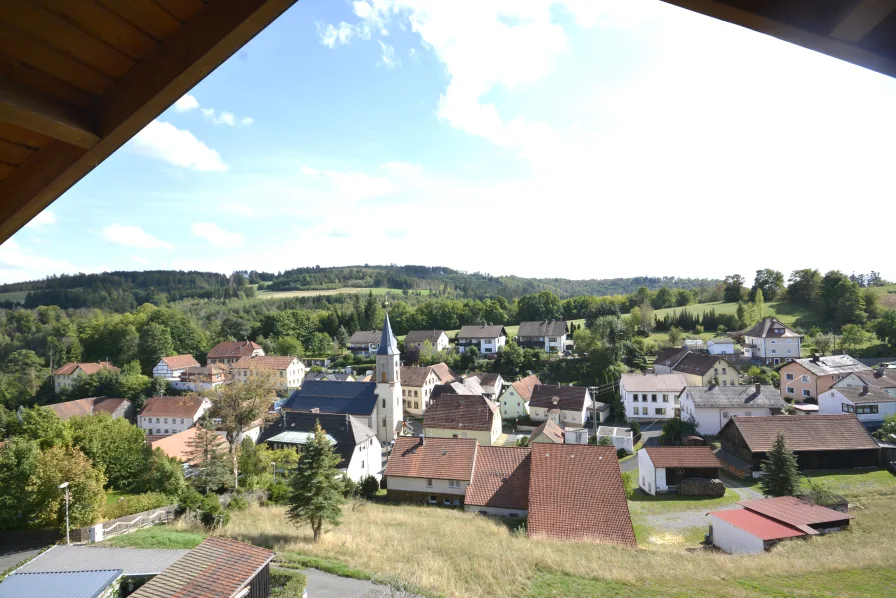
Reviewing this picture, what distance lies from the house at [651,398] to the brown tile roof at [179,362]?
58966 millimetres

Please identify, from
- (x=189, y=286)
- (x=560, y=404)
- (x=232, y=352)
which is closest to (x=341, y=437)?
(x=560, y=404)

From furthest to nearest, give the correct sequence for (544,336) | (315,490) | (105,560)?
1. (544,336)
2. (315,490)
3. (105,560)

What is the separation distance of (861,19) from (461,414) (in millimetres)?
37570

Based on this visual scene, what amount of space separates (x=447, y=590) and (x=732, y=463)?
82.4 feet

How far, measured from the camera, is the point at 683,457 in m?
27.6

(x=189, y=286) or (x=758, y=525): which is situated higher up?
(x=189, y=286)

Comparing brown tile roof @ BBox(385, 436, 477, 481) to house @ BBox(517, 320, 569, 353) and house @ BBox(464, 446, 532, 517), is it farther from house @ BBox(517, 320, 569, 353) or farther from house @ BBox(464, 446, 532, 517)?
house @ BBox(517, 320, 569, 353)

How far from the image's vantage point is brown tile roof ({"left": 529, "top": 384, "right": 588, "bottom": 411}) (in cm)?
4306

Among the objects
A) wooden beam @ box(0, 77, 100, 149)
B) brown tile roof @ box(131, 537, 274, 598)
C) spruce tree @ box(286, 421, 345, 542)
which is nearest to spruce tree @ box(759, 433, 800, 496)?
spruce tree @ box(286, 421, 345, 542)

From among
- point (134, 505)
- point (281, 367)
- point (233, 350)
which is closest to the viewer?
point (134, 505)

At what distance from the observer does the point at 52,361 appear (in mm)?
76688

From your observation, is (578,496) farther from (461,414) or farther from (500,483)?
(461,414)

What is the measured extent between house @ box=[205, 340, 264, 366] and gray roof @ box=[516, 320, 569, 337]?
40.5 metres

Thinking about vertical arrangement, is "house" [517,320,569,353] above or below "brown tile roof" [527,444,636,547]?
above
